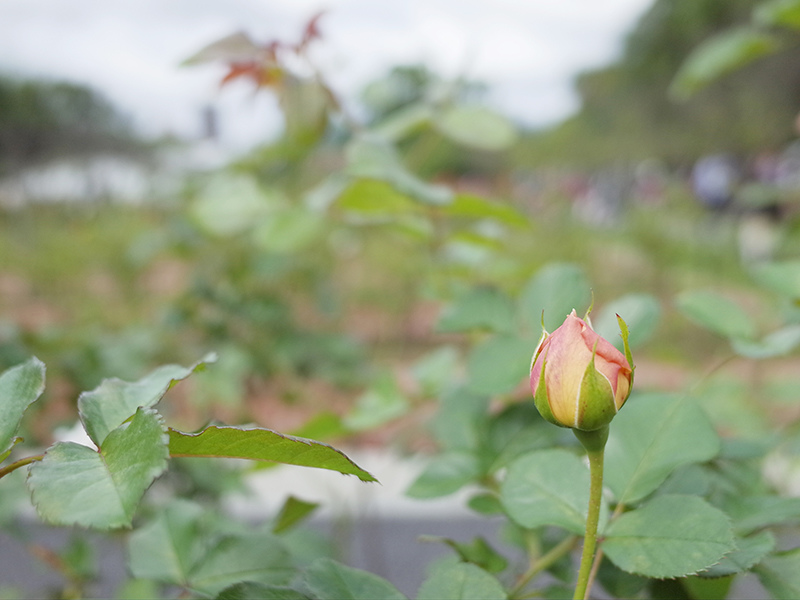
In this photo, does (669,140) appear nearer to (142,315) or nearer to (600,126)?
(600,126)

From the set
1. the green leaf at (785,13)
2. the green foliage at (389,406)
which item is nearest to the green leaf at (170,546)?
the green foliage at (389,406)

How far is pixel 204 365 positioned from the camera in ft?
0.51

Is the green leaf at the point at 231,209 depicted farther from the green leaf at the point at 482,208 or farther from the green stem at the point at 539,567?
the green stem at the point at 539,567

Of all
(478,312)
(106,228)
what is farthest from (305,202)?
(106,228)

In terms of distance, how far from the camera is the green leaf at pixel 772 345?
0.23 meters

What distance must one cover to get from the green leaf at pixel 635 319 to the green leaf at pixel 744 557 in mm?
77

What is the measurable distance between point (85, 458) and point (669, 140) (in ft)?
36.2

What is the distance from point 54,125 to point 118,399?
6427 mm

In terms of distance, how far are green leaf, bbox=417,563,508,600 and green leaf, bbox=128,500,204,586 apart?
88mm

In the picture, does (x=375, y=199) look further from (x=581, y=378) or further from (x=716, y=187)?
(x=716, y=187)

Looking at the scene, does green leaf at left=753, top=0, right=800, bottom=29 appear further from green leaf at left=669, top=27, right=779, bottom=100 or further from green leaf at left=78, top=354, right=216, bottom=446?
green leaf at left=78, top=354, right=216, bottom=446

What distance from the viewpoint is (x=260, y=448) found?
140 mm

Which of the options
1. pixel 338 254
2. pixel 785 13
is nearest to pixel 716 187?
pixel 338 254

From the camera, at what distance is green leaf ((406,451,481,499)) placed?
23 cm
